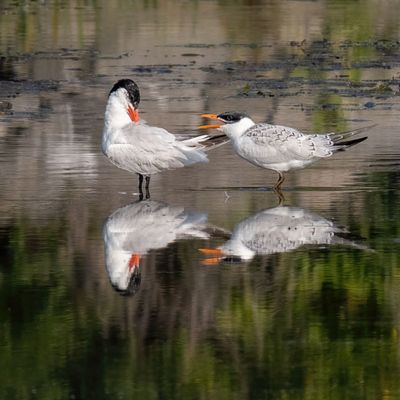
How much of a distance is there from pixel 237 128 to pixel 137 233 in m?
2.83

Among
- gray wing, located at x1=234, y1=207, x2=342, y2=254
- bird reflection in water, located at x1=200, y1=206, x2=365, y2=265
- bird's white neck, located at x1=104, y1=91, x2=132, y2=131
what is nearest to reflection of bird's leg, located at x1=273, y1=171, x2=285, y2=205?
gray wing, located at x1=234, y1=207, x2=342, y2=254

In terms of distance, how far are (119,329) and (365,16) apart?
26826mm

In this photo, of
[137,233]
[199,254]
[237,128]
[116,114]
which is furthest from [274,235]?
[116,114]

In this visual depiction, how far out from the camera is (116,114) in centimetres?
1400

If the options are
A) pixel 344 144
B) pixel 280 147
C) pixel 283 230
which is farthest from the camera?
pixel 344 144

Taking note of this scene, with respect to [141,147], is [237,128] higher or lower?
higher

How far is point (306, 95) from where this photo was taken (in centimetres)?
2088

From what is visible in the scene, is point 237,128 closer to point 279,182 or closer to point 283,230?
point 279,182

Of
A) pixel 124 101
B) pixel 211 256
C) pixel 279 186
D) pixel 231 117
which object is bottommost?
pixel 211 256

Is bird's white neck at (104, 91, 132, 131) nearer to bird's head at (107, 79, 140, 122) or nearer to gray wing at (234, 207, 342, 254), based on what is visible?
bird's head at (107, 79, 140, 122)

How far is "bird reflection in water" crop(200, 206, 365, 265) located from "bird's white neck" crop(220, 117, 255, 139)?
1.75 meters

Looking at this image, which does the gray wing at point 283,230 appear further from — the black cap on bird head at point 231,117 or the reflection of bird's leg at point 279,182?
the black cap on bird head at point 231,117

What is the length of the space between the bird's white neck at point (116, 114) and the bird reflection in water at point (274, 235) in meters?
2.26

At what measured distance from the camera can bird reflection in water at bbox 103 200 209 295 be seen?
9961 mm
